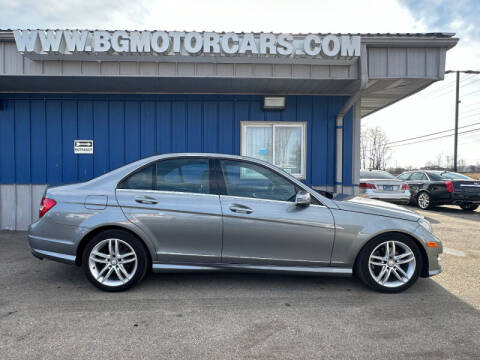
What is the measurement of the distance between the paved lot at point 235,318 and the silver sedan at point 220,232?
29 cm

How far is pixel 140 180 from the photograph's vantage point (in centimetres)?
354

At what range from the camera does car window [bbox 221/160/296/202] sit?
3510 mm

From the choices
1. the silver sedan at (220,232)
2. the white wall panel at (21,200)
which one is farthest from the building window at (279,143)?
the white wall panel at (21,200)

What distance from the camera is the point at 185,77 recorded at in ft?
18.1

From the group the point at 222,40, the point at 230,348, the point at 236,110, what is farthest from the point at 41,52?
the point at 230,348

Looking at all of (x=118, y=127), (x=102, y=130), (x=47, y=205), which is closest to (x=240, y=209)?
(x=47, y=205)

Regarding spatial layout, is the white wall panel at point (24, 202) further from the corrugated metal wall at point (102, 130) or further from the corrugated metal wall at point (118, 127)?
the corrugated metal wall at point (118, 127)

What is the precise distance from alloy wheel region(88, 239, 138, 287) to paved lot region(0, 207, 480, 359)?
0.17m

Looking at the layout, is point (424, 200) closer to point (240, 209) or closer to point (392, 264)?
point (392, 264)

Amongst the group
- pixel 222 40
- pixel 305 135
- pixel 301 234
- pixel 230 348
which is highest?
pixel 222 40

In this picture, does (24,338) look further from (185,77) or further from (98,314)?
(185,77)

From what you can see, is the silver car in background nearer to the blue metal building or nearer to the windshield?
the windshield

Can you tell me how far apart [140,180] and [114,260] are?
95 cm

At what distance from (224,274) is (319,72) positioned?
3944mm
